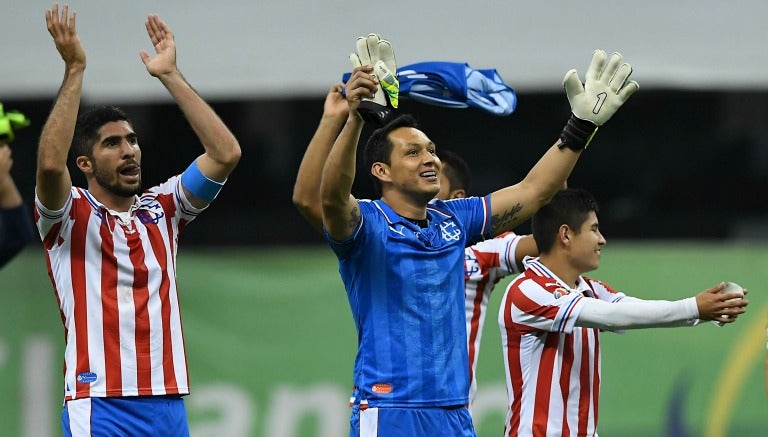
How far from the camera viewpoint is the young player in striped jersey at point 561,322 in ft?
18.8

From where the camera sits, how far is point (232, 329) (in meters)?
9.23

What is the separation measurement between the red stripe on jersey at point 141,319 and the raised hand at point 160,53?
2.32 feet

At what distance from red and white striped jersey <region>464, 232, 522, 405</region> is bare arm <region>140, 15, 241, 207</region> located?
1481 millimetres

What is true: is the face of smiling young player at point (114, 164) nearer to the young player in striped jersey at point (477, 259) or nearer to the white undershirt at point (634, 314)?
the young player in striped jersey at point (477, 259)

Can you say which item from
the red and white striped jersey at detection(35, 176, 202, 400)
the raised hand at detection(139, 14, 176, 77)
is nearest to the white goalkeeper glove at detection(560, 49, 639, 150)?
the raised hand at detection(139, 14, 176, 77)

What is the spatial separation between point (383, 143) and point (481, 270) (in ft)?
4.30

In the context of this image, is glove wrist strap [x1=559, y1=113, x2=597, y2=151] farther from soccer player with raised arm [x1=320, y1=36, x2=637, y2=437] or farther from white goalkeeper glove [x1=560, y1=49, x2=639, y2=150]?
soccer player with raised arm [x1=320, y1=36, x2=637, y2=437]

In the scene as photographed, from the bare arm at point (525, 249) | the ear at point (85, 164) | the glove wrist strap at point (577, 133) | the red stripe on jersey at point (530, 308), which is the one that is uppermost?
the glove wrist strap at point (577, 133)

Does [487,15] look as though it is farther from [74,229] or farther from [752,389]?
[74,229]

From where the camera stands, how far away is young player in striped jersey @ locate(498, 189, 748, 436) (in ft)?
18.8

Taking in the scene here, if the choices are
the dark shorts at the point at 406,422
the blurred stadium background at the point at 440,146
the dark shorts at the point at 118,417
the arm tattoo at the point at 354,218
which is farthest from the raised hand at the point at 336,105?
the blurred stadium background at the point at 440,146

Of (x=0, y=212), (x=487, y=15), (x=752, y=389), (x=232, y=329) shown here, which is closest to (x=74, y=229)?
(x=0, y=212)

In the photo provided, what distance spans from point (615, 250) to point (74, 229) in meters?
4.52

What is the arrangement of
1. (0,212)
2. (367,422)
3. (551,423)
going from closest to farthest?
(0,212), (367,422), (551,423)
